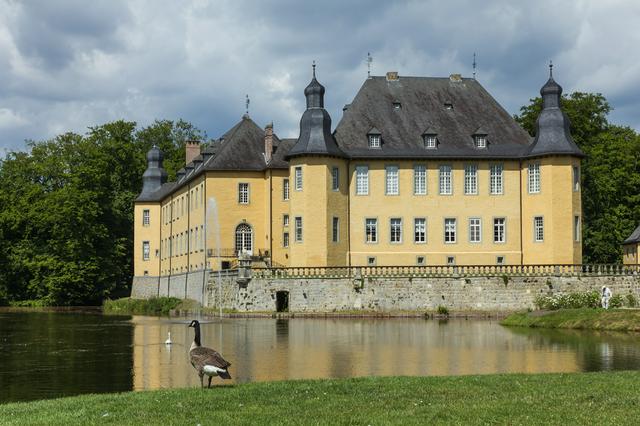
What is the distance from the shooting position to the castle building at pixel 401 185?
49094mm

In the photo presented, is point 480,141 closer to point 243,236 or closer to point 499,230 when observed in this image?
point 499,230

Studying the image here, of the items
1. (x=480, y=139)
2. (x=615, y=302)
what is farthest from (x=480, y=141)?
(x=615, y=302)

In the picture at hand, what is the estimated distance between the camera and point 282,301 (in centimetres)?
4588

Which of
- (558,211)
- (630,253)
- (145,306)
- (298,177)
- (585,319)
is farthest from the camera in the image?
(630,253)

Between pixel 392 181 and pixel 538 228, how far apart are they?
8007 mm

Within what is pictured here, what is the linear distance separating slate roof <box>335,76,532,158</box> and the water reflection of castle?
16.0 m

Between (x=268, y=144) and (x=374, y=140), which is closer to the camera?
(x=374, y=140)

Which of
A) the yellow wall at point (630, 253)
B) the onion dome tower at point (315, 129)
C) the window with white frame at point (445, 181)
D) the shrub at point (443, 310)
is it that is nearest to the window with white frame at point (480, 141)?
the window with white frame at point (445, 181)

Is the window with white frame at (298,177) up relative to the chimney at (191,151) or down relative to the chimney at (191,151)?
down

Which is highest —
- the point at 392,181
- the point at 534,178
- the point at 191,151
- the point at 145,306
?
the point at 191,151

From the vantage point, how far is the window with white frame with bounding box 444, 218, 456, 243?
51.4m

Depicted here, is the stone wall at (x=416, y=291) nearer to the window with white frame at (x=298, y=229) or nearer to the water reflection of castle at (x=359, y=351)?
the window with white frame at (x=298, y=229)

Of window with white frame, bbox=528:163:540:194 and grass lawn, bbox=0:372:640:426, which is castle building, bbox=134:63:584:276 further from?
grass lawn, bbox=0:372:640:426

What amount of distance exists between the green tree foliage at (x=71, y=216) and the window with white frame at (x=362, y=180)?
2315cm
